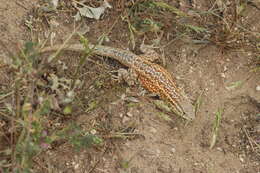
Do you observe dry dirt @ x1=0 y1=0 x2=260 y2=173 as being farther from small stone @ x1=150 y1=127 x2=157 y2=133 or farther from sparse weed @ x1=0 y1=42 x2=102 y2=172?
sparse weed @ x1=0 y1=42 x2=102 y2=172

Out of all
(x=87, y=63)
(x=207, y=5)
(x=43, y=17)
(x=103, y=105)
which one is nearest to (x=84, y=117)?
(x=103, y=105)

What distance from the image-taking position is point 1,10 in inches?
192

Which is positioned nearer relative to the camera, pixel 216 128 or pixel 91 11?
pixel 216 128

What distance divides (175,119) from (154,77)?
1.84 ft

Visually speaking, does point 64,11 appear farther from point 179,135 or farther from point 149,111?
point 179,135

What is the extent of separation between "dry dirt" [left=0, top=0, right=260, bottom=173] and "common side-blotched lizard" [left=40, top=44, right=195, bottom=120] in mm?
168

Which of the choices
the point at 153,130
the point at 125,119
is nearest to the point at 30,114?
the point at 125,119

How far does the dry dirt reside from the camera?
436 cm

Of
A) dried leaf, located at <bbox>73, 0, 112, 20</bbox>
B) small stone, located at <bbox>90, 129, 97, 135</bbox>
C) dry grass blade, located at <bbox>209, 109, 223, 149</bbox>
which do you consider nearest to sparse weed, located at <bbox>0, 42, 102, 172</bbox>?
small stone, located at <bbox>90, 129, 97, 135</bbox>

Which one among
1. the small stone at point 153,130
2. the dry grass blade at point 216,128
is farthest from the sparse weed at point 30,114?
the dry grass blade at point 216,128

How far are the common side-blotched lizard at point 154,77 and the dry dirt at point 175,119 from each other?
17 cm

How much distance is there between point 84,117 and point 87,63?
2.51 feet

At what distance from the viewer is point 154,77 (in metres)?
4.93

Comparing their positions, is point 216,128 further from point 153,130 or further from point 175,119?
point 153,130
